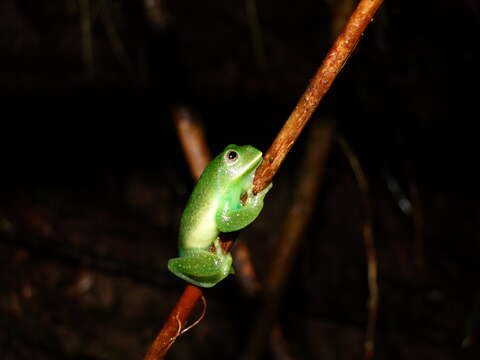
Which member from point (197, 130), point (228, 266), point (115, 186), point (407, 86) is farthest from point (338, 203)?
point (228, 266)

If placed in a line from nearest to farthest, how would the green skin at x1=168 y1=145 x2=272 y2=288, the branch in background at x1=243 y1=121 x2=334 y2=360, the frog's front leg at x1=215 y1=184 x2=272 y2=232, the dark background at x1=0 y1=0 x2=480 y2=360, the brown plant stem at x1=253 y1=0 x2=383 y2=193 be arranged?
the brown plant stem at x1=253 y1=0 x2=383 y2=193, the frog's front leg at x1=215 y1=184 x2=272 y2=232, the green skin at x1=168 y1=145 x2=272 y2=288, the branch in background at x1=243 y1=121 x2=334 y2=360, the dark background at x1=0 y1=0 x2=480 y2=360

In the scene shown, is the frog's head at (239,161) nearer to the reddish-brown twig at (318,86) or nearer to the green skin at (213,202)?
the green skin at (213,202)

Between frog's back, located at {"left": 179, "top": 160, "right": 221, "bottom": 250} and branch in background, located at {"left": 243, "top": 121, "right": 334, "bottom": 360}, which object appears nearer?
frog's back, located at {"left": 179, "top": 160, "right": 221, "bottom": 250}

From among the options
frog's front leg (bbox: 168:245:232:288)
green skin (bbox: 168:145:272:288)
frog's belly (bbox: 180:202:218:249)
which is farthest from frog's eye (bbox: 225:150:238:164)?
frog's front leg (bbox: 168:245:232:288)

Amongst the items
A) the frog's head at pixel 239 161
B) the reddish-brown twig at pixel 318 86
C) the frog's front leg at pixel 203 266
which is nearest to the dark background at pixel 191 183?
the frog's head at pixel 239 161

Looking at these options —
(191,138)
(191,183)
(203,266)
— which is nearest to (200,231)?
(203,266)

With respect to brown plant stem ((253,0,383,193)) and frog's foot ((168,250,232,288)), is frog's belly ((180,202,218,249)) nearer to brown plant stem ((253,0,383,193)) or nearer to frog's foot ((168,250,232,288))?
frog's foot ((168,250,232,288))

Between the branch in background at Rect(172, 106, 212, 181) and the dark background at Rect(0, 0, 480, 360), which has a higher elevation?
the branch in background at Rect(172, 106, 212, 181)

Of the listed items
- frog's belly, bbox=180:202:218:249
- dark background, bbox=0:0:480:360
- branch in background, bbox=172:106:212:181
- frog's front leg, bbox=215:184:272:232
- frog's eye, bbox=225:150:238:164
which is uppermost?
frog's eye, bbox=225:150:238:164
